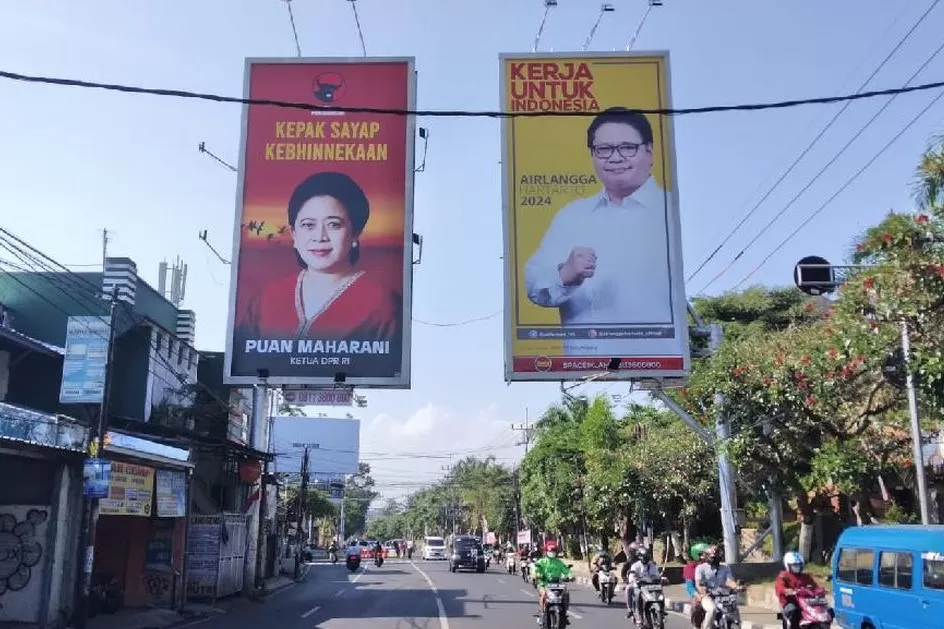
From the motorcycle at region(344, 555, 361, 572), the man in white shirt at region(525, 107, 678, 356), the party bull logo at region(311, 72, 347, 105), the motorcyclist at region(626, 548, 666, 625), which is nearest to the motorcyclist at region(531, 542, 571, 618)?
the motorcyclist at region(626, 548, 666, 625)

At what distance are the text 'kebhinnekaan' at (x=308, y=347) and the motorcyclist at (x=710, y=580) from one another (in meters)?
8.88

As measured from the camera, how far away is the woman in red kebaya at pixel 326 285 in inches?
736

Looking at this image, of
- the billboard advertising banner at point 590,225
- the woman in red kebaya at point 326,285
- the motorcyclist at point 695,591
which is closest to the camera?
the motorcyclist at point 695,591

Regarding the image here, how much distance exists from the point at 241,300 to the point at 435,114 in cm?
1088

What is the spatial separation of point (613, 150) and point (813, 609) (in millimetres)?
11041

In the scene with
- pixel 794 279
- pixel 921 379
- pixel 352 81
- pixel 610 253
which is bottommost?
pixel 921 379

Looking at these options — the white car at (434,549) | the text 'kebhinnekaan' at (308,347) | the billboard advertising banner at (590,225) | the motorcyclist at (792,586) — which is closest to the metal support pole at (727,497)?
the billboard advertising banner at (590,225)

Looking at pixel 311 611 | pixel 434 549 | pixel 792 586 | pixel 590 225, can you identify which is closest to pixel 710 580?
pixel 792 586

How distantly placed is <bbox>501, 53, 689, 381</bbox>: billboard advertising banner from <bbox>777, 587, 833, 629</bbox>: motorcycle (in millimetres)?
8002

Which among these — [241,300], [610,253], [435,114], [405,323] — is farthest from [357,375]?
[435,114]

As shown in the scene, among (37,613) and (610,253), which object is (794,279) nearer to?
(610,253)

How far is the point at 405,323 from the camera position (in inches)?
735

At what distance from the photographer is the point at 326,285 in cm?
1883

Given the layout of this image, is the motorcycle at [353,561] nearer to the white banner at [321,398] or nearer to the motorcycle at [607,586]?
the white banner at [321,398]
